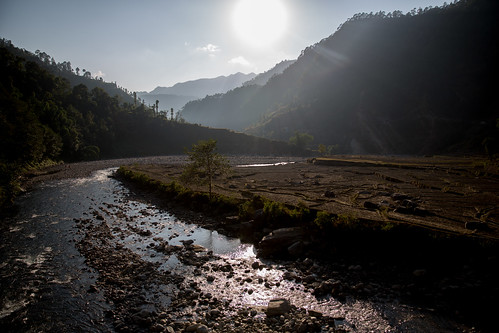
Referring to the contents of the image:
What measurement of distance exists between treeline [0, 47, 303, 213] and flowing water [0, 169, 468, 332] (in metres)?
13.1

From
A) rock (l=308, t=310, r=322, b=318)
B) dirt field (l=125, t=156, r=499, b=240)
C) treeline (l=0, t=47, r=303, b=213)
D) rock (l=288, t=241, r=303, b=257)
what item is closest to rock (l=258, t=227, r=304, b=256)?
rock (l=288, t=241, r=303, b=257)

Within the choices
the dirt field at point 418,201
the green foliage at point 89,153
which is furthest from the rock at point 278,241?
the green foliage at point 89,153

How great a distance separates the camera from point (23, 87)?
343 feet

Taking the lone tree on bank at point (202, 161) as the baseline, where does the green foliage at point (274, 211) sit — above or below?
below

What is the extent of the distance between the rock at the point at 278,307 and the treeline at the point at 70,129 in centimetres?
3081

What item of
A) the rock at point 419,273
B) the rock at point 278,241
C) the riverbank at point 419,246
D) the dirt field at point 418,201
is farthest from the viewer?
the dirt field at point 418,201

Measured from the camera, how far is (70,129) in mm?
94750

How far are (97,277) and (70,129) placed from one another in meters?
98.3

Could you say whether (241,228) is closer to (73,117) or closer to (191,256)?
(191,256)

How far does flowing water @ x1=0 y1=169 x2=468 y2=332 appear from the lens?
35.9ft

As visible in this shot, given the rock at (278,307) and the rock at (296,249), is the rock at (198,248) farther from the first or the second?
the rock at (278,307)

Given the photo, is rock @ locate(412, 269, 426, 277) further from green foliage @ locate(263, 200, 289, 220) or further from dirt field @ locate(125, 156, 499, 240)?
green foliage @ locate(263, 200, 289, 220)

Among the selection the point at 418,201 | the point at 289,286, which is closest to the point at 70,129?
the point at 289,286

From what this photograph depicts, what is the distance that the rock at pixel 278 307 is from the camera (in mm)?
11130
